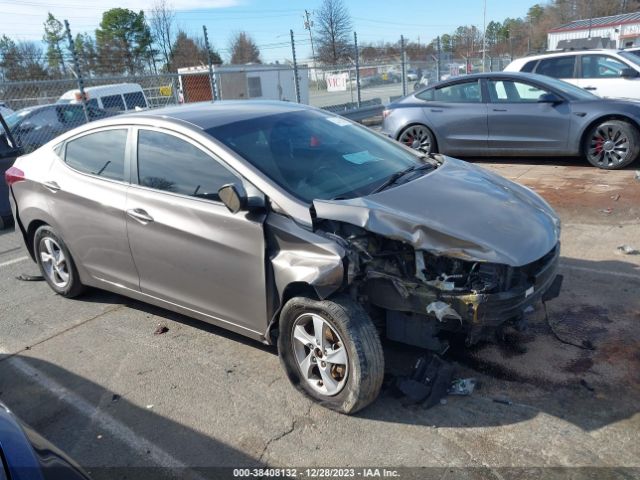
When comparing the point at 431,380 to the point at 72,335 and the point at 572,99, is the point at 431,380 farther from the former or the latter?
the point at 572,99

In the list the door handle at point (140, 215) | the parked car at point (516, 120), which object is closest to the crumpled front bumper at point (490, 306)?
the door handle at point (140, 215)

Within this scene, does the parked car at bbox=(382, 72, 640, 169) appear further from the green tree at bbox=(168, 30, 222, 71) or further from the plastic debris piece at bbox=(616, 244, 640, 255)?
the green tree at bbox=(168, 30, 222, 71)

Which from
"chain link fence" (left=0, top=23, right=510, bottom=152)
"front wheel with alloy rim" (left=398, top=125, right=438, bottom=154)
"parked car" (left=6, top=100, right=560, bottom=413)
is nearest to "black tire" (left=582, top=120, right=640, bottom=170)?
"front wheel with alloy rim" (left=398, top=125, right=438, bottom=154)

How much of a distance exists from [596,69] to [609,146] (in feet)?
10.3

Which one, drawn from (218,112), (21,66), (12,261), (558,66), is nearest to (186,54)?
(21,66)

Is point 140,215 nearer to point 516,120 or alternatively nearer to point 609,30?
point 516,120

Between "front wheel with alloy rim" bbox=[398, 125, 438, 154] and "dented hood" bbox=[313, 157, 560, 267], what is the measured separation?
5.86m

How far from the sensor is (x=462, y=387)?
10.9ft

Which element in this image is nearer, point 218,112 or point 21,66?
point 218,112

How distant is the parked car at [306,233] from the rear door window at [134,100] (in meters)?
15.7

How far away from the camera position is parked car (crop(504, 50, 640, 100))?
10086 millimetres

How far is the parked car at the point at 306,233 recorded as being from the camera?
10.0ft

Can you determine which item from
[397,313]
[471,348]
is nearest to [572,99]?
[471,348]

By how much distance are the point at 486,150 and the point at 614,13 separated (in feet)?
239
